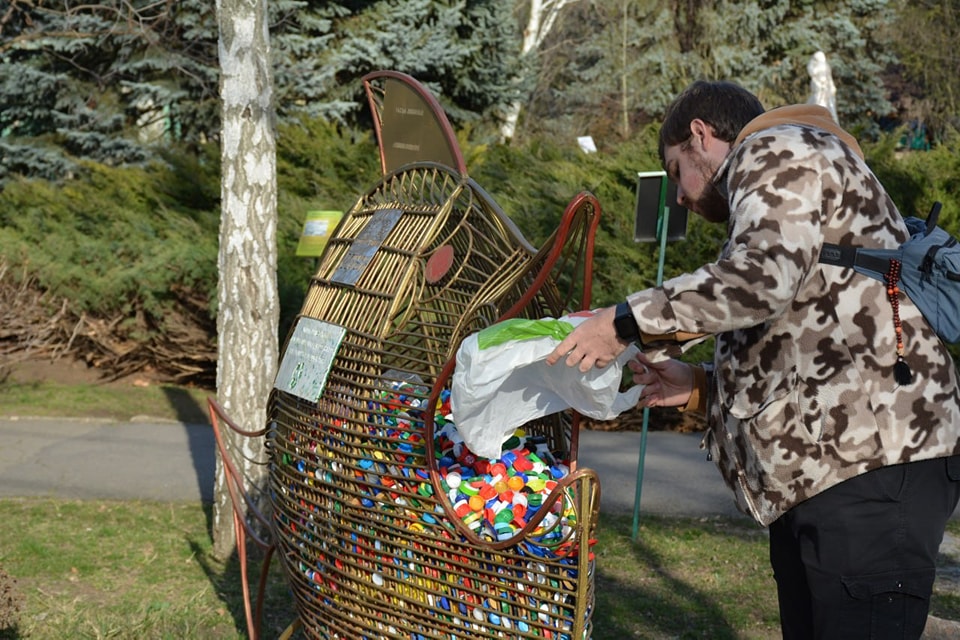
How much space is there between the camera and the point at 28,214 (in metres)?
10.8

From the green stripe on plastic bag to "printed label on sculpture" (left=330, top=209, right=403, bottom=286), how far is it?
30.8 inches

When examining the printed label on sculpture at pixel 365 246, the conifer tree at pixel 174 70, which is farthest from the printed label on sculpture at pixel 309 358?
the conifer tree at pixel 174 70

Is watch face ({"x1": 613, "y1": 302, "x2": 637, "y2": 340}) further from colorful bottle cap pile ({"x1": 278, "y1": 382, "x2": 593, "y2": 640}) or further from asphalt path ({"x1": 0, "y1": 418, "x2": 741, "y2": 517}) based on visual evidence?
asphalt path ({"x1": 0, "y1": 418, "x2": 741, "y2": 517})

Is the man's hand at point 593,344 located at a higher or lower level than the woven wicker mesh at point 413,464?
higher

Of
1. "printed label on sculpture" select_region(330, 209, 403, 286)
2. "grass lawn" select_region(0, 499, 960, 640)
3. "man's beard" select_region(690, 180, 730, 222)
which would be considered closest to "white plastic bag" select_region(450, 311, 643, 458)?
"man's beard" select_region(690, 180, 730, 222)

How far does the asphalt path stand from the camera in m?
6.39

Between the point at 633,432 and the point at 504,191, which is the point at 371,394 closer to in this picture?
the point at 633,432

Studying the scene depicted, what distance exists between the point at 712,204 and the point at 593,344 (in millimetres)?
521

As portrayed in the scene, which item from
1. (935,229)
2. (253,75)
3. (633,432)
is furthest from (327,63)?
(935,229)

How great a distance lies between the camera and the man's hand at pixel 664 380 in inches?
112

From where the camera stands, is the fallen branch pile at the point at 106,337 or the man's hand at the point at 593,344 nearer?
the man's hand at the point at 593,344

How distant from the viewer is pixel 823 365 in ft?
7.39

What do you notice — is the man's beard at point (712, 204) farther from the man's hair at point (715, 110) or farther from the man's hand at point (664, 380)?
the man's hand at point (664, 380)

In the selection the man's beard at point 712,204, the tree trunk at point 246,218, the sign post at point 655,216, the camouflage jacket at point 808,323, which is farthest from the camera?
the sign post at point 655,216
